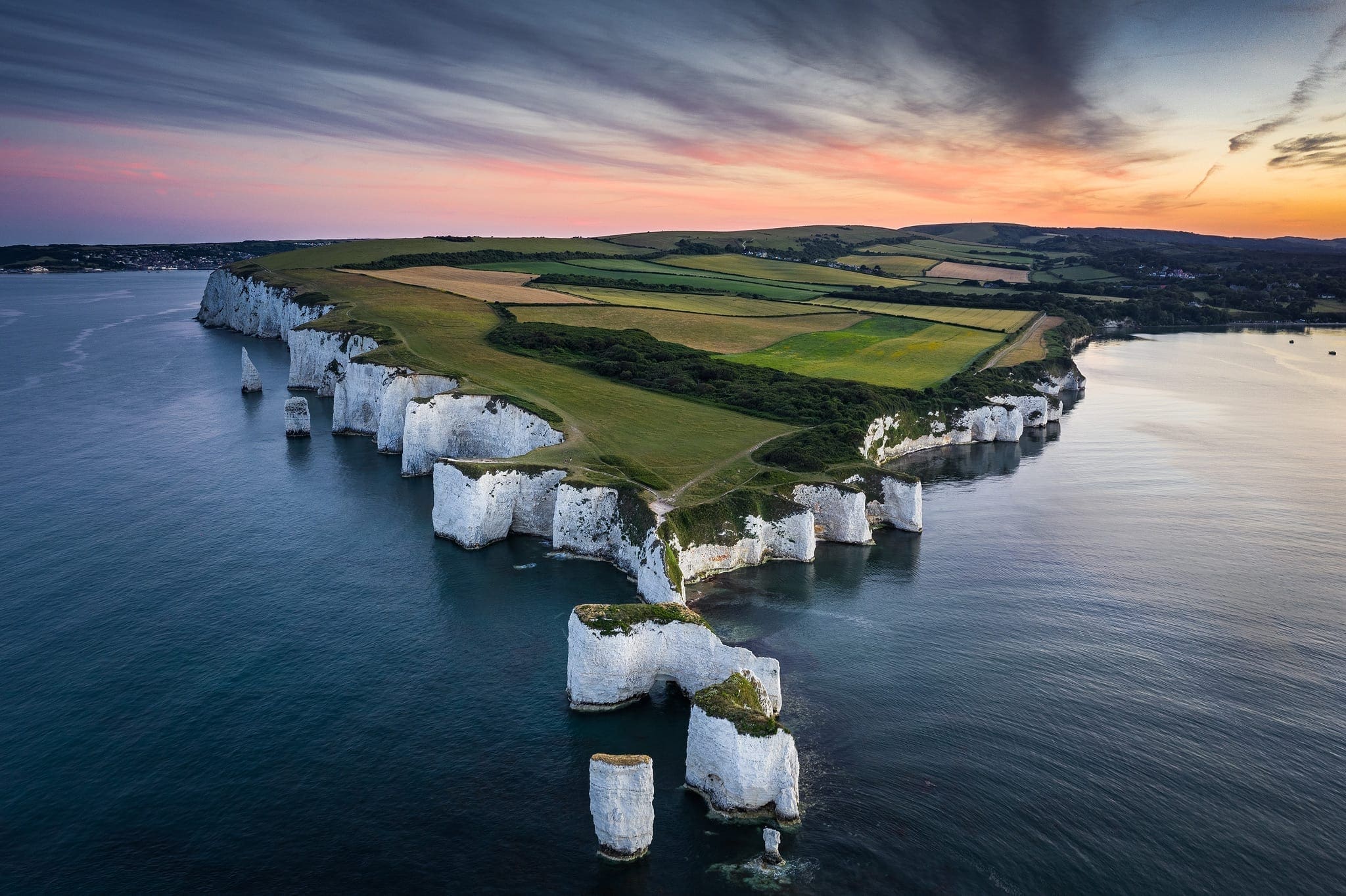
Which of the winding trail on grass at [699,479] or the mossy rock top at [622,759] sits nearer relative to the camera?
the mossy rock top at [622,759]

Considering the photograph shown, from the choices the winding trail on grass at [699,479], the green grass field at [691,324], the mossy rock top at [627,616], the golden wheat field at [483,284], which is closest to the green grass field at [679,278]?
the golden wheat field at [483,284]

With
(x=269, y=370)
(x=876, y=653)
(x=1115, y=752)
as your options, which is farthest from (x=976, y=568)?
(x=269, y=370)

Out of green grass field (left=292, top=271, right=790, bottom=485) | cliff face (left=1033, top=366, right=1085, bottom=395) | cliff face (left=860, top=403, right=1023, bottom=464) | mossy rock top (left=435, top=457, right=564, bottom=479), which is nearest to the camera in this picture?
mossy rock top (left=435, top=457, right=564, bottom=479)

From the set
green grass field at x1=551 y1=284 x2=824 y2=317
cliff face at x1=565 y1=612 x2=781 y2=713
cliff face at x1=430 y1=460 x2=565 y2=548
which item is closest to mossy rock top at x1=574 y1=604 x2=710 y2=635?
cliff face at x1=565 y1=612 x2=781 y2=713

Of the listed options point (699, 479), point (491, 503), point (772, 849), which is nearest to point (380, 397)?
point (491, 503)

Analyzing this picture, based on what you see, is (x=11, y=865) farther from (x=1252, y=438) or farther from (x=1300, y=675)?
(x=1252, y=438)

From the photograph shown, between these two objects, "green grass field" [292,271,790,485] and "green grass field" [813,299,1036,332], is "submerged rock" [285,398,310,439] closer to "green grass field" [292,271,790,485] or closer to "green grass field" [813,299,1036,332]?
"green grass field" [292,271,790,485]

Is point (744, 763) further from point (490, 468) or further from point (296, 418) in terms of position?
point (296, 418)

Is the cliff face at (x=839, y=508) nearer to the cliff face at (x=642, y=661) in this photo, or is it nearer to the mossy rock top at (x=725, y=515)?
the mossy rock top at (x=725, y=515)
